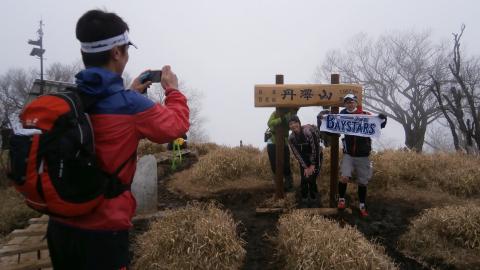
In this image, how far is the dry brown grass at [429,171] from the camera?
7.24 meters

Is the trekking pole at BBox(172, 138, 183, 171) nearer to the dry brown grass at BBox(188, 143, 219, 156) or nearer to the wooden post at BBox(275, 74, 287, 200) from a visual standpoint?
the dry brown grass at BBox(188, 143, 219, 156)

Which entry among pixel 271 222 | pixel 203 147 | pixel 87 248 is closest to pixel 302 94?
pixel 271 222

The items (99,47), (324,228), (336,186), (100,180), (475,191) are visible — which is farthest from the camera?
(475,191)

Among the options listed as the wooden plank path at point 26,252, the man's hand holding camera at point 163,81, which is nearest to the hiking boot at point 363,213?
the wooden plank path at point 26,252

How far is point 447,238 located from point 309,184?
7.06 ft

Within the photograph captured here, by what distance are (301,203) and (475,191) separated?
3.08 meters

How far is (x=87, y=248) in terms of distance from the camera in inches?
77.8

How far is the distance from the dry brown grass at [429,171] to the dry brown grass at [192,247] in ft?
12.9

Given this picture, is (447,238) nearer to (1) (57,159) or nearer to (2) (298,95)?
(2) (298,95)

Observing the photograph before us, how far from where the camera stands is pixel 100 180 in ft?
6.16

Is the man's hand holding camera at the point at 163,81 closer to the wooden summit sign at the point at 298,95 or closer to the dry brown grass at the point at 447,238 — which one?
the wooden summit sign at the point at 298,95

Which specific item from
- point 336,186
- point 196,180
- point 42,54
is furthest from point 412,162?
point 42,54

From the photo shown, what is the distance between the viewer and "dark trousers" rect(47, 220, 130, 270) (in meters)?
1.97

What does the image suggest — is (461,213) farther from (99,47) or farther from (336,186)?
(99,47)
